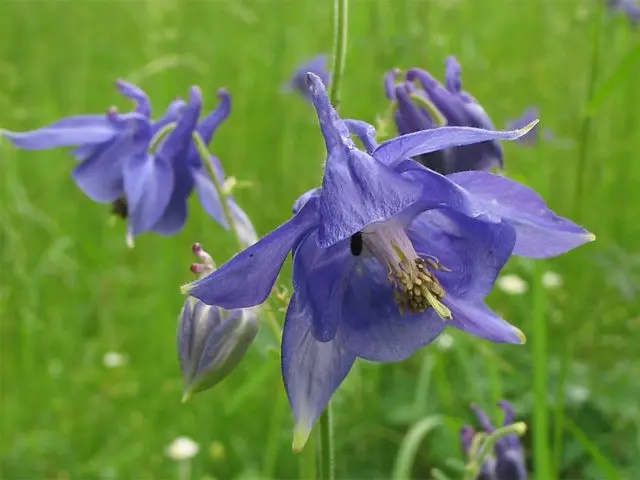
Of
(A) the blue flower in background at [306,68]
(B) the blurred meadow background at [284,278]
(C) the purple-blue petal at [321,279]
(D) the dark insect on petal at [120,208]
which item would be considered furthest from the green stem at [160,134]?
(A) the blue flower in background at [306,68]

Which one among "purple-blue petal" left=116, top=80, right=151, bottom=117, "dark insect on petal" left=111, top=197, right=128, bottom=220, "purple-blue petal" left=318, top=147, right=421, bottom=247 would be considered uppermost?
Answer: "purple-blue petal" left=116, top=80, right=151, bottom=117

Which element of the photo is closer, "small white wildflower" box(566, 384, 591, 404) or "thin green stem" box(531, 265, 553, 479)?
"thin green stem" box(531, 265, 553, 479)

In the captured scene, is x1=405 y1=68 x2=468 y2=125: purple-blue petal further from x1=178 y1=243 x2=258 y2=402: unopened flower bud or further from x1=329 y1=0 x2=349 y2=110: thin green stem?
x1=178 y1=243 x2=258 y2=402: unopened flower bud

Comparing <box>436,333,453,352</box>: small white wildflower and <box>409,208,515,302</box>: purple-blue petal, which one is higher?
<box>409,208,515,302</box>: purple-blue petal

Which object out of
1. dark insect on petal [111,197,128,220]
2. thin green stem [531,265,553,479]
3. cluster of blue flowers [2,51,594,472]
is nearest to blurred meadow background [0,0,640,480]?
thin green stem [531,265,553,479]

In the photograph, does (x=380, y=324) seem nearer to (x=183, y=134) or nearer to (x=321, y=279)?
(x=321, y=279)

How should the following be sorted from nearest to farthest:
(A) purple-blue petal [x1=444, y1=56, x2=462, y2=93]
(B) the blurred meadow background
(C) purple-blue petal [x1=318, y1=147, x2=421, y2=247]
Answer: (C) purple-blue petal [x1=318, y1=147, x2=421, y2=247] < (A) purple-blue petal [x1=444, y1=56, x2=462, y2=93] < (B) the blurred meadow background

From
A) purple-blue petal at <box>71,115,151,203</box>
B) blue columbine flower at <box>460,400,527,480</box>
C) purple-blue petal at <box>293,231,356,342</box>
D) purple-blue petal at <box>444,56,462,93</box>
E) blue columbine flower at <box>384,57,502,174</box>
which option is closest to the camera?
purple-blue petal at <box>293,231,356,342</box>

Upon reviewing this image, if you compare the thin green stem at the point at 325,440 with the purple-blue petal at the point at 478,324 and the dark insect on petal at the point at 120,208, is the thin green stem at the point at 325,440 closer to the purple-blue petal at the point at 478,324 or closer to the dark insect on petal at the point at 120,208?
the purple-blue petal at the point at 478,324
